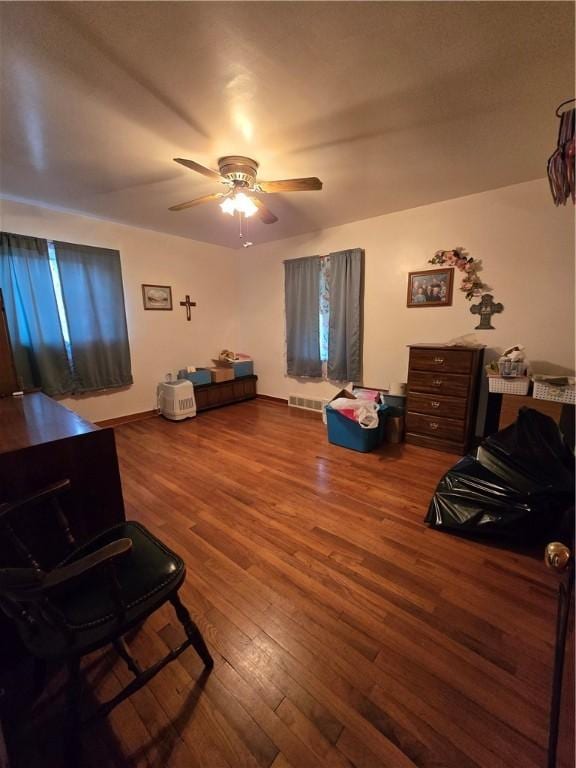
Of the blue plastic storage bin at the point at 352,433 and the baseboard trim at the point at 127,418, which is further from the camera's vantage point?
the baseboard trim at the point at 127,418

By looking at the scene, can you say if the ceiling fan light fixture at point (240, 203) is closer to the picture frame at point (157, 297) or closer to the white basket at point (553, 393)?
the picture frame at point (157, 297)

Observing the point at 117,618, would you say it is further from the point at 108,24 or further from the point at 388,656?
the point at 108,24

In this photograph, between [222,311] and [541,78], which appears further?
[222,311]

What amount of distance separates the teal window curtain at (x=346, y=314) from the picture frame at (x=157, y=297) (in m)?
2.23

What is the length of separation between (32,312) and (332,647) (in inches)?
148

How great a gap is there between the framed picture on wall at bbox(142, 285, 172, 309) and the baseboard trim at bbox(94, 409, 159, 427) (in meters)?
1.43

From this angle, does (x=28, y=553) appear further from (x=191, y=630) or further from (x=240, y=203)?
(x=240, y=203)

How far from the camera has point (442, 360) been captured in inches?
108

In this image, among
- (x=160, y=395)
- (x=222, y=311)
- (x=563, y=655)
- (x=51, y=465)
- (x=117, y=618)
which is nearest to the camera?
(x=563, y=655)

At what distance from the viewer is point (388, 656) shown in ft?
3.76

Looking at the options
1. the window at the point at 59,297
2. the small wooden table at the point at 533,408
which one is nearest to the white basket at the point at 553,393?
the small wooden table at the point at 533,408

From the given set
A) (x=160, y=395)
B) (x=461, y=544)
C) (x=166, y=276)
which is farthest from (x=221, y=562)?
(x=166, y=276)

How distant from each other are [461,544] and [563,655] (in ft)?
3.81

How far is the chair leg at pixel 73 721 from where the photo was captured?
32.4 inches
